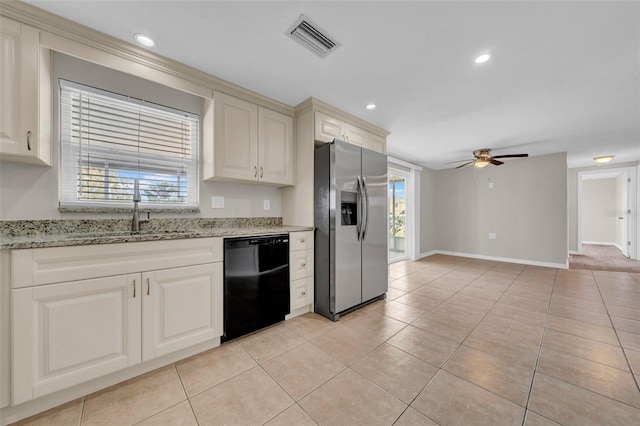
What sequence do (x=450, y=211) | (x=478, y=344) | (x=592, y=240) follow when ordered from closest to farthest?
(x=478, y=344)
(x=450, y=211)
(x=592, y=240)

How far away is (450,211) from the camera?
621 cm

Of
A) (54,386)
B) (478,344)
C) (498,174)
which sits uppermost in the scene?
(498,174)

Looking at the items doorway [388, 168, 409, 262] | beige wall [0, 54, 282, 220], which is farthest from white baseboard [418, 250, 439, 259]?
beige wall [0, 54, 282, 220]

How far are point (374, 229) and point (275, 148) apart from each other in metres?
1.47

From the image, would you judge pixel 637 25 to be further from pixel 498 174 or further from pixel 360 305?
pixel 498 174

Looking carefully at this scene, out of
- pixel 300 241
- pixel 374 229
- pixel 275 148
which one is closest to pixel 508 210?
pixel 374 229

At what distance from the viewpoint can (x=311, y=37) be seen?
5.57ft

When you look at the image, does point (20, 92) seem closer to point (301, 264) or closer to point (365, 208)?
point (301, 264)

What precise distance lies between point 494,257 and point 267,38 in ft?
20.4

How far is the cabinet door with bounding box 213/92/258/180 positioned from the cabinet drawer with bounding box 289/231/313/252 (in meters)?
0.73

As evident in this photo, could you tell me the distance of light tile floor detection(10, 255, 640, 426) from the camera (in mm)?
1330

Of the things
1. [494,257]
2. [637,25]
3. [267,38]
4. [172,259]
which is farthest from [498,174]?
[172,259]

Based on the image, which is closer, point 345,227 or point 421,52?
point 421,52

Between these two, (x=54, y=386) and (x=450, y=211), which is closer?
(x=54, y=386)
